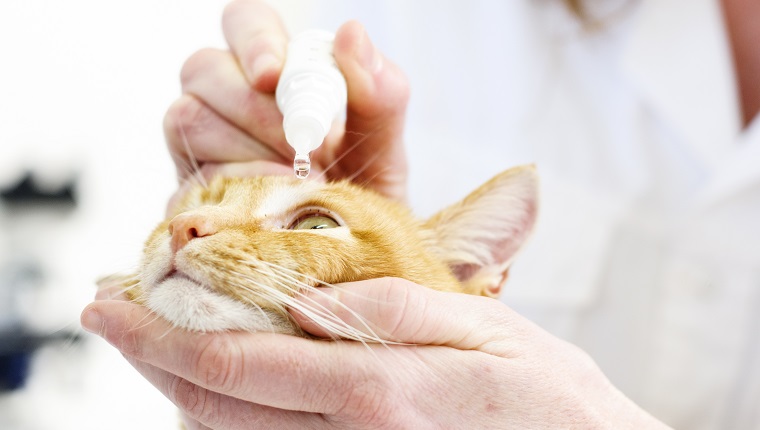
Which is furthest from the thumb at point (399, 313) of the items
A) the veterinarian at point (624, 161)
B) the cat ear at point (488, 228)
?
the veterinarian at point (624, 161)

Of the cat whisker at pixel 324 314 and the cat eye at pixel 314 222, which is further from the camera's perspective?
the cat eye at pixel 314 222

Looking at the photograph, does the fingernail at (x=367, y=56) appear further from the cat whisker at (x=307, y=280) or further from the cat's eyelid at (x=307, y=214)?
the cat whisker at (x=307, y=280)

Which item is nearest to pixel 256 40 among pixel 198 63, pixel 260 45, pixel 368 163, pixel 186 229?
pixel 260 45

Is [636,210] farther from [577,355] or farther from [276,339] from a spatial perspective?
[276,339]

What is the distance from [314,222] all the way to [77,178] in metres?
1.07

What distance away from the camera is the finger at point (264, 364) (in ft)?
1.99

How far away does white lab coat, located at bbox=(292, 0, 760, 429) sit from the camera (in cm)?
151

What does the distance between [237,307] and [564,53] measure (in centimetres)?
121

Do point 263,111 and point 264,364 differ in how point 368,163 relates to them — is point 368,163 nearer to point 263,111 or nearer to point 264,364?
point 263,111

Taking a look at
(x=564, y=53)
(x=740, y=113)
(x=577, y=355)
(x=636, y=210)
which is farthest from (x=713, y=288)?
(x=577, y=355)

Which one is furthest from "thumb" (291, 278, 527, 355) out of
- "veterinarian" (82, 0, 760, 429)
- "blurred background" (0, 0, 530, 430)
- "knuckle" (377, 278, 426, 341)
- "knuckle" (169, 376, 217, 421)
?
"blurred background" (0, 0, 530, 430)

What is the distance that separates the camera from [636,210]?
62.7 inches

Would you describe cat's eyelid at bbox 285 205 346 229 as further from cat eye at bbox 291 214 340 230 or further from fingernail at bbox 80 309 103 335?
fingernail at bbox 80 309 103 335

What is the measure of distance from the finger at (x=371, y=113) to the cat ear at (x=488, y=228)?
17cm
